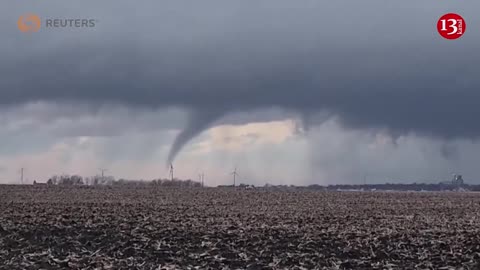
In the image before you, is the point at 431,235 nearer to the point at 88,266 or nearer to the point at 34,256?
the point at 88,266

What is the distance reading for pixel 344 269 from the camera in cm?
2555

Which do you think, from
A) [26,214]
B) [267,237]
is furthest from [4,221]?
[267,237]

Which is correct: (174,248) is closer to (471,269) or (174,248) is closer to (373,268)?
(373,268)

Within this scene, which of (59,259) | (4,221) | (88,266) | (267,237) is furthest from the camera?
(4,221)

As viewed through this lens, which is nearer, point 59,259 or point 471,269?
point 471,269

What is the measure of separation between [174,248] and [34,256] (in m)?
6.17

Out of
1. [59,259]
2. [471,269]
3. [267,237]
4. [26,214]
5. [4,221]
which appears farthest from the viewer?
[26,214]

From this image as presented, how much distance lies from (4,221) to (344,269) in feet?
71.7

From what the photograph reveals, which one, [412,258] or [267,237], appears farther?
[267,237]

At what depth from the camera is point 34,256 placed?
28.8 metres

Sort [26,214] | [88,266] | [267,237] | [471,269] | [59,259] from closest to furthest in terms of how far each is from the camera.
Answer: [471,269] < [88,266] < [59,259] < [267,237] < [26,214]

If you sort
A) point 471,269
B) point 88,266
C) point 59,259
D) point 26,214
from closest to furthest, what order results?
1. point 471,269
2. point 88,266
3. point 59,259
4. point 26,214

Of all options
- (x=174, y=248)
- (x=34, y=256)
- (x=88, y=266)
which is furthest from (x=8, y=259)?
(x=174, y=248)

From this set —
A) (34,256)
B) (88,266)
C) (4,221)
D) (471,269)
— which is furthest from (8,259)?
(471,269)
